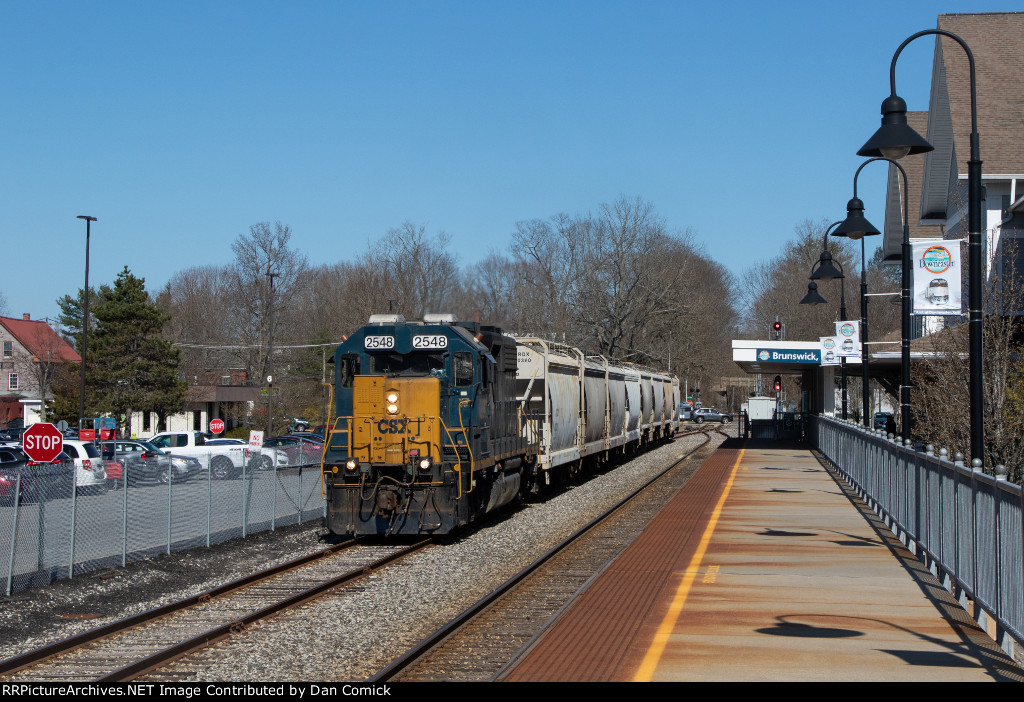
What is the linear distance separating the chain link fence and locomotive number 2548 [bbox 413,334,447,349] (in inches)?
166

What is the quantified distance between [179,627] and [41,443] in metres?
11.2

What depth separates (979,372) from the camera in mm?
12359

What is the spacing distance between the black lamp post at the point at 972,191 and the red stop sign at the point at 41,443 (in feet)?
53.0

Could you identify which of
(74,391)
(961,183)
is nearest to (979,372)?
(961,183)

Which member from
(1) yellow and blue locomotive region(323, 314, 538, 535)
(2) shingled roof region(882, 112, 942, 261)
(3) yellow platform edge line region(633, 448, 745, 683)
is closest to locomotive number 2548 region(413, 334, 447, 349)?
(1) yellow and blue locomotive region(323, 314, 538, 535)

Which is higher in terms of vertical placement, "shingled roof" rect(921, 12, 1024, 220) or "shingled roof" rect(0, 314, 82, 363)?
"shingled roof" rect(921, 12, 1024, 220)

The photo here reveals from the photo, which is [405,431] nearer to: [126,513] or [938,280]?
[126,513]

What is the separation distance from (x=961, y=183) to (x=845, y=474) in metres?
12.1

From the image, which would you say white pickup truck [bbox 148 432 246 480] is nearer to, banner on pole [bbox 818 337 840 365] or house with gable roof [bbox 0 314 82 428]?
banner on pole [bbox 818 337 840 365]

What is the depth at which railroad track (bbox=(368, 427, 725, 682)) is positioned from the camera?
871 centimetres

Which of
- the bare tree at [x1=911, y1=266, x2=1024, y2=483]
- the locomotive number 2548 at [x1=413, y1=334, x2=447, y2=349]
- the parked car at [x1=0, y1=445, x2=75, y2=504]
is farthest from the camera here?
the bare tree at [x1=911, y1=266, x2=1024, y2=483]

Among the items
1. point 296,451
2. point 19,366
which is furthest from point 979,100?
point 19,366

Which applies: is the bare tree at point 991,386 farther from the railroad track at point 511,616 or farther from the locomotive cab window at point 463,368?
the locomotive cab window at point 463,368
